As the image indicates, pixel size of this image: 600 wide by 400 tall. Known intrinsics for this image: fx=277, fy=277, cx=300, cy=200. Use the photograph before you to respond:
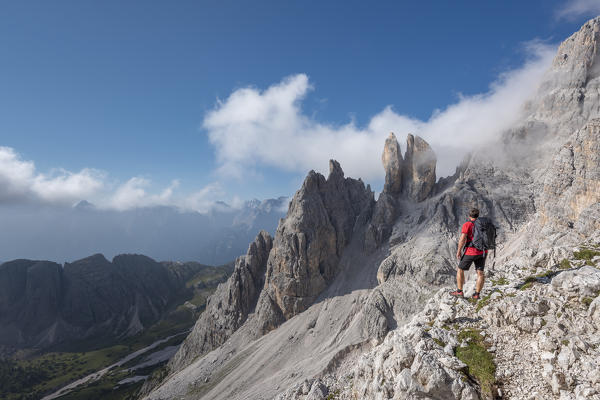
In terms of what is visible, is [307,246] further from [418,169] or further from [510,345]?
[510,345]

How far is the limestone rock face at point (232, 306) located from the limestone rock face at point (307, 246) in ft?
37.6

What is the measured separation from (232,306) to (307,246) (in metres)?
36.7

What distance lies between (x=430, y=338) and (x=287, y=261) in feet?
261

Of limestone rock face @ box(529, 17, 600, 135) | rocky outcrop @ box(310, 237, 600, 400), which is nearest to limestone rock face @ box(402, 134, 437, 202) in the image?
limestone rock face @ box(529, 17, 600, 135)

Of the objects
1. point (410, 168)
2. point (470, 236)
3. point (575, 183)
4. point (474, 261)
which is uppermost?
point (410, 168)

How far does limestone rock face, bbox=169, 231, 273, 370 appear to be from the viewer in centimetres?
9944

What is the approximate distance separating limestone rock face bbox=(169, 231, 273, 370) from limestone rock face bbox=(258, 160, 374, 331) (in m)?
11.5

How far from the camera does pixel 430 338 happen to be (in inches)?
566

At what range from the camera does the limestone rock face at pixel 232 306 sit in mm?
99438

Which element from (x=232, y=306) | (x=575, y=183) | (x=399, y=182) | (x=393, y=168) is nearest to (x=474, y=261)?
(x=575, y=183)

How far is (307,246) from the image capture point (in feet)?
303

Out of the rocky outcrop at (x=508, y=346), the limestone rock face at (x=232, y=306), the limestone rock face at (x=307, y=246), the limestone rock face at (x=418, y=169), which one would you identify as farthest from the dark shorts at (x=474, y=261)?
the limestone rock face at (x=232, y=306)

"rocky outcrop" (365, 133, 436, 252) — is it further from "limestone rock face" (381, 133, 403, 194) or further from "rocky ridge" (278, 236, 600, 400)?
"rocky ridge" (278, 236, 600, 400)

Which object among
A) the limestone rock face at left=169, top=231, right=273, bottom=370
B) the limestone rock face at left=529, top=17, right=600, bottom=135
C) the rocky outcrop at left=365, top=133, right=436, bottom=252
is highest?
the limestone rock face at left=529, top=17, right=600, bottom=135
